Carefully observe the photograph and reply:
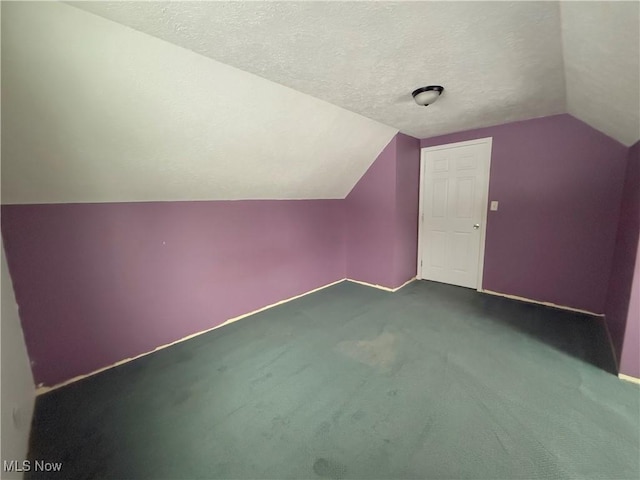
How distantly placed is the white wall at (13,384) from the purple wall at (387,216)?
3.27 meters

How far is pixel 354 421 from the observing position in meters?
1.43

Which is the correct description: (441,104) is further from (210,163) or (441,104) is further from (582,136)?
(210,163)

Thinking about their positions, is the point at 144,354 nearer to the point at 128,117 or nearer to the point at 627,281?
the point at 128,117

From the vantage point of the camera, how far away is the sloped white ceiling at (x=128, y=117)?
3.58 ft

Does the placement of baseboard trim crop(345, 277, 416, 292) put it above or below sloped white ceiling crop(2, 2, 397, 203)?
below

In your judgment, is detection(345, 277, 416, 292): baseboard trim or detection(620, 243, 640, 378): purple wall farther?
detection(345, 277, 416, 292): baseboard trim

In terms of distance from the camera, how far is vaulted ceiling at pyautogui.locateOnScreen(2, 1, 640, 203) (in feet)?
3.57

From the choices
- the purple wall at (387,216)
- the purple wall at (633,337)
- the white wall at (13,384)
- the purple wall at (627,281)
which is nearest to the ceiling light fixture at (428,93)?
the purple wall at (387,216)

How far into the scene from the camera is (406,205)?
3.44 meters

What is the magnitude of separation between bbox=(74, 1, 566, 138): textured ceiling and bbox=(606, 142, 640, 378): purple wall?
37.5 inches

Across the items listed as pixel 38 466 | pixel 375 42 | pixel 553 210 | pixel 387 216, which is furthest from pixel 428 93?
pixel 38 466

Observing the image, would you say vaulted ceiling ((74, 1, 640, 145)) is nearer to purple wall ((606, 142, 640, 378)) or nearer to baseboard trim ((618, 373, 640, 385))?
purple wall ((606, 142, 640, 378))

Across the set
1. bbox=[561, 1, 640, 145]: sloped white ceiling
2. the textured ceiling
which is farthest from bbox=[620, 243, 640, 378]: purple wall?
the textured ceiling

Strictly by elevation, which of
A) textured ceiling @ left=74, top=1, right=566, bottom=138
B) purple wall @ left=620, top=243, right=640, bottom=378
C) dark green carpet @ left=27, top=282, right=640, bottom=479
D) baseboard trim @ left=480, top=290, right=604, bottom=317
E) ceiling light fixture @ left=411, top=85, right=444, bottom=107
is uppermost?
textured ceiling @ left=74, top=1, right=566, bottom=138
